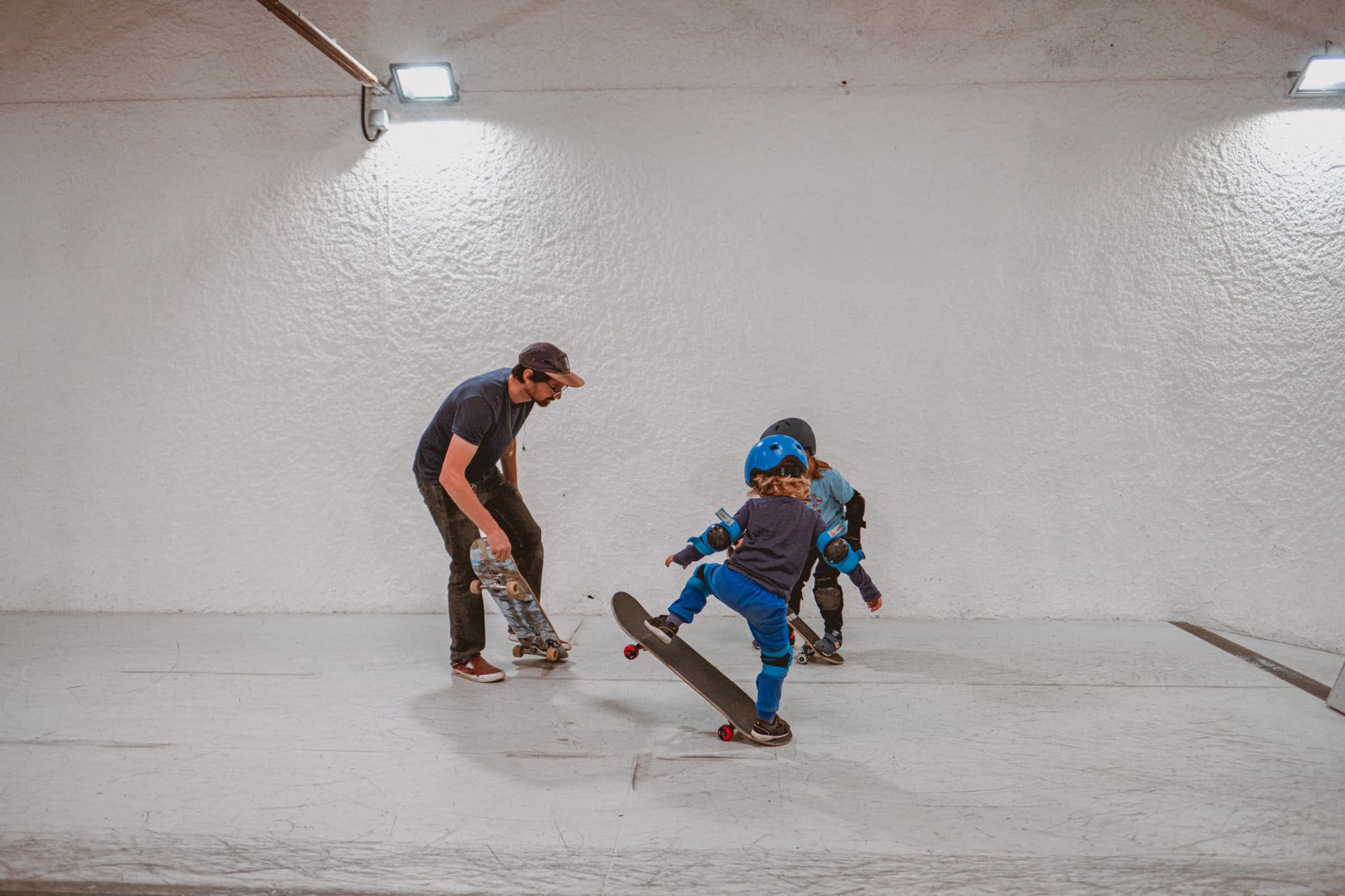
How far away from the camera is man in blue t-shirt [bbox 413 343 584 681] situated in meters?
3.08

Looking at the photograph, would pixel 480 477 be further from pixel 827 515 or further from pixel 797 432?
pixel 827 515

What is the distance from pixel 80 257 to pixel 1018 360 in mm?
5516

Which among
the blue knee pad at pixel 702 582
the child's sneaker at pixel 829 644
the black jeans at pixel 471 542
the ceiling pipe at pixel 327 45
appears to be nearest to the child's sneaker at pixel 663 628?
the blue knee pad at pixel 702 582

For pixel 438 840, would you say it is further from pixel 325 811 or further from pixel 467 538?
pixel 467 538

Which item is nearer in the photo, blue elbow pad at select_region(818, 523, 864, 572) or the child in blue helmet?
the child in blue helmet

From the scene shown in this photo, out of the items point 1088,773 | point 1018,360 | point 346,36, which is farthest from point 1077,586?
point 346,36

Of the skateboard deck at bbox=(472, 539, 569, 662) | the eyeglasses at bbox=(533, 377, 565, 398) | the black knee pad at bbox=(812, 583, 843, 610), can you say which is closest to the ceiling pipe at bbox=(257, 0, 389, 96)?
the eyeglasses at bbox=(533, 377, 565, 398)

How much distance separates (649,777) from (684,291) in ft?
9.73

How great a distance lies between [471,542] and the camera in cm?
332

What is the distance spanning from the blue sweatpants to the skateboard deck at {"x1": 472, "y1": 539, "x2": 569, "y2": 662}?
2.91ft

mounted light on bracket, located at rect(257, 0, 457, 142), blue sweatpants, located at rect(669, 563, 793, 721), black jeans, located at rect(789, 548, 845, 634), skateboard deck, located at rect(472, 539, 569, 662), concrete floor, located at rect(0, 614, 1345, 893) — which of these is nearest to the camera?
concrete floor, located at rect(0, 614, 1345, 893)

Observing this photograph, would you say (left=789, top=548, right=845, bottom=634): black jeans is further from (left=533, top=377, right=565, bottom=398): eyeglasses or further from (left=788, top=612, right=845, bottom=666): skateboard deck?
(left=533, top=377, right=565, bottom=398): eyeglasses

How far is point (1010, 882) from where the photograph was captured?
6.04 ft

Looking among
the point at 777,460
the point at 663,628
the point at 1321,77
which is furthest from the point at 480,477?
the point at 1321,77
